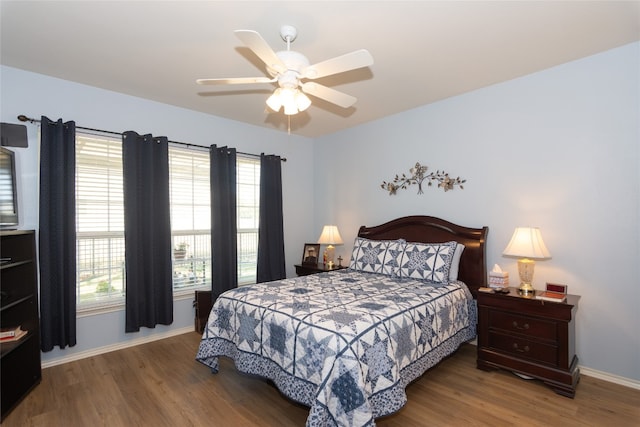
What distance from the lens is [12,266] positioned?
7.90ft

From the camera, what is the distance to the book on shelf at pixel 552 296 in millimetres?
2502

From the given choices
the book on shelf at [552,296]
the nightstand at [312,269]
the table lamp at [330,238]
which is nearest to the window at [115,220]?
the nightstand at [312,269]

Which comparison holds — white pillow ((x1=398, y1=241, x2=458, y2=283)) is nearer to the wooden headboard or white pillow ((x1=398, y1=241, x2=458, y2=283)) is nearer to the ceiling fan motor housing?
the wooden headboard

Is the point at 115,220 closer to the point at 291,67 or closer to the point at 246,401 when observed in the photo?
the point at 246,401

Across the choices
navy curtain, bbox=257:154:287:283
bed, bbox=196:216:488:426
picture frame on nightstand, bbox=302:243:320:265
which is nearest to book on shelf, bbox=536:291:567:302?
bed, bbox=196:216:488:426

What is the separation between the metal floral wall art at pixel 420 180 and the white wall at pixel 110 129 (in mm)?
1559

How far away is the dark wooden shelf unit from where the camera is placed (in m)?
2.36

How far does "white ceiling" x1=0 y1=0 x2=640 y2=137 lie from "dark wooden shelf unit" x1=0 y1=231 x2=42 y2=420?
149 centimetres

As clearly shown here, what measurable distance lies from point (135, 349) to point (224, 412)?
1643 mm

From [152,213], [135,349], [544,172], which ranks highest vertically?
[544,172]

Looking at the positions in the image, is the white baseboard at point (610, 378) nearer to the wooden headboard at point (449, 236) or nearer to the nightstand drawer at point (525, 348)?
the nightstand drawer at point (525, 348)

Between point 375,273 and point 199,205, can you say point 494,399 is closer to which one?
point 375,273

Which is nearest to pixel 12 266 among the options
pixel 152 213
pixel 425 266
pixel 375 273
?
pixel 152 213

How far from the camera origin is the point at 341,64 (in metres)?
1.92
